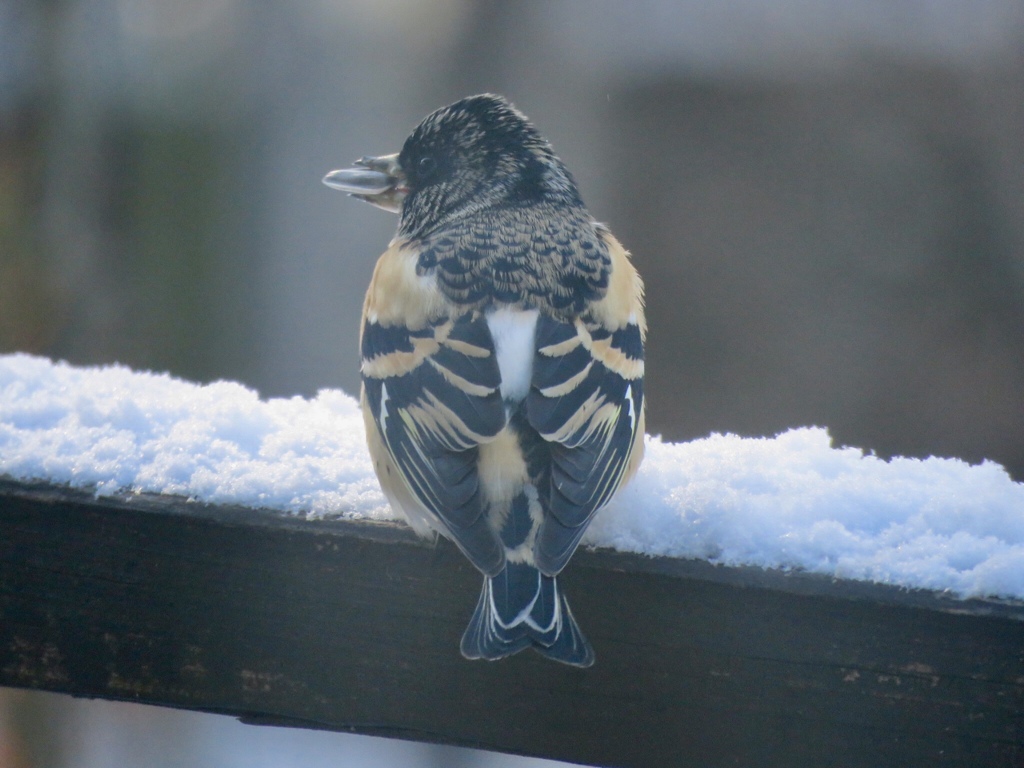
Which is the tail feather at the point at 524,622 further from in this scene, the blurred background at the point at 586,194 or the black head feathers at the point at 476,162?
the blurred background at the point at 586,194

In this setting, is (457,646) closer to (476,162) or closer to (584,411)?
(584,411)

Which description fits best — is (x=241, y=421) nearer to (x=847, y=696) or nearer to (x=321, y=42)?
(x=847, y=696)

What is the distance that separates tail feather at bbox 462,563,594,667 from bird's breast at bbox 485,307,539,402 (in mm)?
386

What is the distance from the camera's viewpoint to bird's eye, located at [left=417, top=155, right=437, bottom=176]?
8.55 feet

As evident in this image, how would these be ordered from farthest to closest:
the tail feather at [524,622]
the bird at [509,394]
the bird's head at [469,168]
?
the bird's head at [469,168] < the bird at [509,394] < the tail feather at [524,622]

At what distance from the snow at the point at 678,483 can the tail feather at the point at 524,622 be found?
18 centimetres

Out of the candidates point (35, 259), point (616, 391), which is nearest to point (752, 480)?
point (616, 391)

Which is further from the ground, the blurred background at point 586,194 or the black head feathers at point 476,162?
the blurred background at point 586,194

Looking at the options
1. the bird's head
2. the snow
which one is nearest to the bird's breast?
the snow

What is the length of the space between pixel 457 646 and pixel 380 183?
1567 millimetres

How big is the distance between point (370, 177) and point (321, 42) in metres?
3.27

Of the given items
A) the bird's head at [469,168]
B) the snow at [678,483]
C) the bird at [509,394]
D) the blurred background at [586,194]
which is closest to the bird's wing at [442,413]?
the bird at [509,394]

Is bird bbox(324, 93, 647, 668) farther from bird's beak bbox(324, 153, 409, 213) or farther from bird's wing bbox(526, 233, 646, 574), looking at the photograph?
bird's beak bbox(324, 153, 409, 213)

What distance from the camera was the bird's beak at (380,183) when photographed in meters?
2.64
